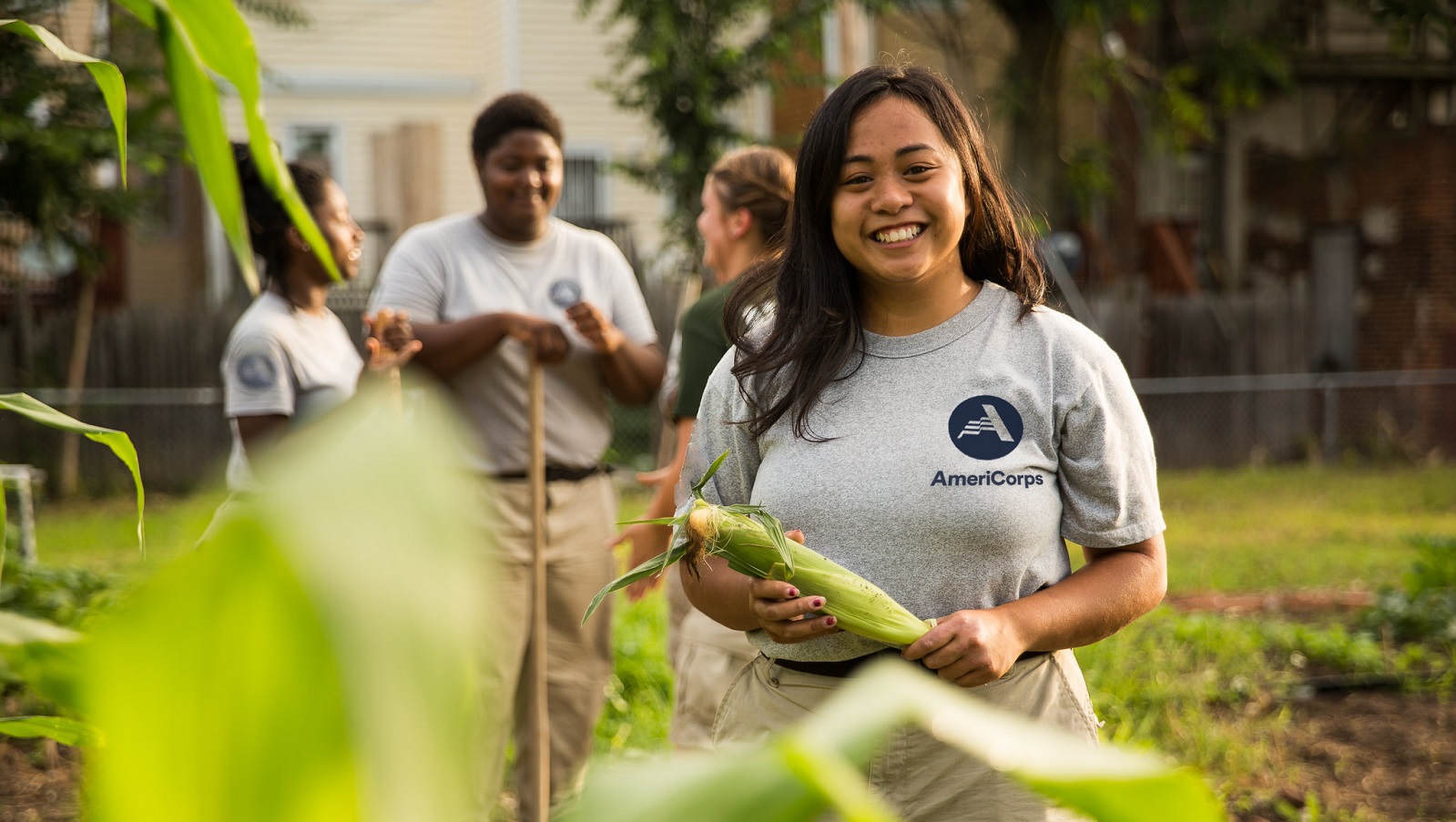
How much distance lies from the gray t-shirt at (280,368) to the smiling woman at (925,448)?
1.66m

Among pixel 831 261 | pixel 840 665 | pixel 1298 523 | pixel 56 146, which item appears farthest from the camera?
pixel 1298 523

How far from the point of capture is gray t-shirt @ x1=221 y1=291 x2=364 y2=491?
11.6ft

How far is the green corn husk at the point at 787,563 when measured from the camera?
1.94 metres

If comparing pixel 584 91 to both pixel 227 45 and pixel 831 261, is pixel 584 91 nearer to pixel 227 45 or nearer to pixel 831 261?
pixel 831 261

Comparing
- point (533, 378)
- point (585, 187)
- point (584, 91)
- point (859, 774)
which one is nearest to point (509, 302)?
point (533, 378)

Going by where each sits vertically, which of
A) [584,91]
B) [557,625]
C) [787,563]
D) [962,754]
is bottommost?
[557,625]

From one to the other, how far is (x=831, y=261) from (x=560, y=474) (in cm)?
198

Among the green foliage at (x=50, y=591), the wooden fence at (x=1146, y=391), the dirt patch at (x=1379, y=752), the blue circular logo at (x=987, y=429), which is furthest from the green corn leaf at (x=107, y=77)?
the wooden fence at (x=1146, y=391)

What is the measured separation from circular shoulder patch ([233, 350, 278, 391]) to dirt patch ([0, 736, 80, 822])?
138cm

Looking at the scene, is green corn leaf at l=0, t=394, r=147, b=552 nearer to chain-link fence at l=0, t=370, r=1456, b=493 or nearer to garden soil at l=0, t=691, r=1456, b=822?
garden soil at l=0, t=691, r=1456, b=822

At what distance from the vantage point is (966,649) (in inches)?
76.2

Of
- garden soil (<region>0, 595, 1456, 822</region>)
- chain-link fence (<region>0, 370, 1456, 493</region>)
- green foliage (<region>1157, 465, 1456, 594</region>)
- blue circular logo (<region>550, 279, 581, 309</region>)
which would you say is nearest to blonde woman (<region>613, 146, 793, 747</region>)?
blue circular logo (<region>550, 279, 581, 309</region>)

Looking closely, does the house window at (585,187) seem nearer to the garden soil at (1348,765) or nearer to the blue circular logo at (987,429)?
the garden soil at (1348,765)

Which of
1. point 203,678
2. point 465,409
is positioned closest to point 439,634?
point 203,678
